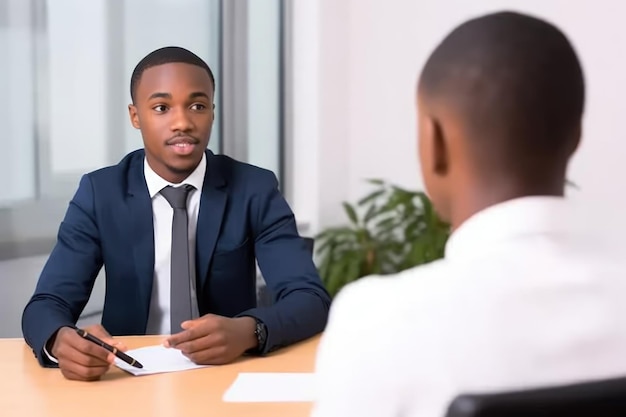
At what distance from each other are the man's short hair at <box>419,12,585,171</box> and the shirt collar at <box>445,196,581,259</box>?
0.05 metres

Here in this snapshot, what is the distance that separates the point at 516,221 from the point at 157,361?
3.23 ft

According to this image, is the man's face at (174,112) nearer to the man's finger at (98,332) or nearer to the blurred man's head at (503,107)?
the man's finger at (98,332)

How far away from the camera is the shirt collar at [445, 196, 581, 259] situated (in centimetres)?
80

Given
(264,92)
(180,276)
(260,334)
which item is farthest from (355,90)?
(260,334)

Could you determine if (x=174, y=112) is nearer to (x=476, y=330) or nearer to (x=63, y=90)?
(x=63, y=90)

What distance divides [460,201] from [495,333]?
180 mm

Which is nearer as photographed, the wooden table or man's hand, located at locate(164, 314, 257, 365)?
the wooden table

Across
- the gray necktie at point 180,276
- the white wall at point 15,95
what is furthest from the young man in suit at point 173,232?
the white wall at point 15,95

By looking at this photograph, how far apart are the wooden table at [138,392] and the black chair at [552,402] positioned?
69 centimetres

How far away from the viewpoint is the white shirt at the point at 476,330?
2.41 ft

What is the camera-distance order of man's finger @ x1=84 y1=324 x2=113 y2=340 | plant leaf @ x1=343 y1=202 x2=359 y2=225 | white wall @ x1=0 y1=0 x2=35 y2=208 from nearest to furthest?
man's finger @ x1=84 y1=324 x2=113 y2=340 → white wall @ x1=0 y1=0 x2=35 y2=208 → plant leaf @ x1=343 y1=202 x2=359 y2=225

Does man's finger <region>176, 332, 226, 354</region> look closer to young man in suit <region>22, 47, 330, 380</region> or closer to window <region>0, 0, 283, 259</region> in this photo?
young man in suit <region>22, 47, 330, 380</region>

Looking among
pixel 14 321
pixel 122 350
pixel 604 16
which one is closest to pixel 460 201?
pixel 122 350

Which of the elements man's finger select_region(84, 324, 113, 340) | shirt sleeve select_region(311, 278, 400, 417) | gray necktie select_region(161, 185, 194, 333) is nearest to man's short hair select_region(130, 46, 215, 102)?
gray necktie select_region(161, 185, 194, 333)
